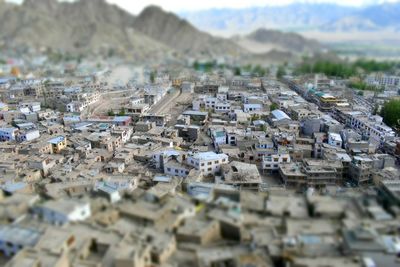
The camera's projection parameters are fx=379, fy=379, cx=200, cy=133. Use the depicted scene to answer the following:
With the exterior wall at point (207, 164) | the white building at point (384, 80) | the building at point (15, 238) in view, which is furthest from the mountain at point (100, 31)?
the building at point (15, 238)

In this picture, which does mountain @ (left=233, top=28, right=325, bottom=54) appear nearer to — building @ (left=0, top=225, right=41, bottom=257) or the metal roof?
the metal roof

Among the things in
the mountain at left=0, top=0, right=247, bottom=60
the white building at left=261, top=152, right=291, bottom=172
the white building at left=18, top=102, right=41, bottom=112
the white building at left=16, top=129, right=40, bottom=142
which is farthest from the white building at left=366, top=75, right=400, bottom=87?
the mountain at left=0, top=0, right=247, bottom=60

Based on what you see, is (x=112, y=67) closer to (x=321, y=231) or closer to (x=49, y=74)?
(x=49, y=74)

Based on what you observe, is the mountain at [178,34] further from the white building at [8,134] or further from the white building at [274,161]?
the white building at [274,161]

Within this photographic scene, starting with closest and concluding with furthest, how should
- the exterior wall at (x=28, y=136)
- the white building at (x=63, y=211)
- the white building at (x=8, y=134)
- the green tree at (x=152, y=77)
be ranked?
the white building at (x=63, y=211)
the exterior wall at (x=28, y=136)
the white building at (x=8, y=134)
the green tree at (x=152, y=77)

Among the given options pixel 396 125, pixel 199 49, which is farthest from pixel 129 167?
pixel 199 49
